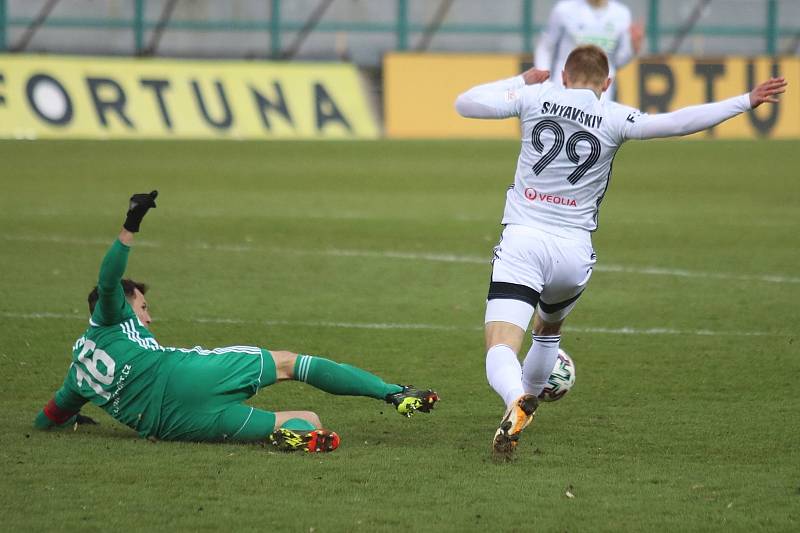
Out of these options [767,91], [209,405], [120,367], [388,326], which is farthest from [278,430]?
[388,326]

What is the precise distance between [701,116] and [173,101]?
2091cm

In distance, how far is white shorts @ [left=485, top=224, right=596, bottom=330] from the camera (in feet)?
18.4

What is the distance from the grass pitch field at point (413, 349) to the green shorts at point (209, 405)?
80 millimetres

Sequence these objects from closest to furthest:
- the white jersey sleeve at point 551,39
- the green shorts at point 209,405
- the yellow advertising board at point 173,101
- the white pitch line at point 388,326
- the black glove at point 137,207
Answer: the black glove at point 137,207 < the green shorts at point 209,405 < the white pitch line at point 388,326 < the white jersey sleeve at point 551,39 < the yellow advertising board at point 173,101

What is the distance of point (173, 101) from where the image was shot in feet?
83.7

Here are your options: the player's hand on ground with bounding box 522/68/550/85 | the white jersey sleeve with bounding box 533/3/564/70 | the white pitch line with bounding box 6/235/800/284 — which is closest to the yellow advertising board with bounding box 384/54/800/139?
the white jersey sleeve with bounding box 533/3/564/70

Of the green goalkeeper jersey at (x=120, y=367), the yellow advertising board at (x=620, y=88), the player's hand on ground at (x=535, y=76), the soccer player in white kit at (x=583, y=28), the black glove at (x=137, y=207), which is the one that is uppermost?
the player's hand on ground at (x=535, y=76)

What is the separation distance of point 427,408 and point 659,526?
143cm

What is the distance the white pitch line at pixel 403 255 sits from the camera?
10.5 metres

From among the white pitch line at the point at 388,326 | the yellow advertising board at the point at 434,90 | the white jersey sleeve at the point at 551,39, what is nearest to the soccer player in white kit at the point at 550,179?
the white pitch line at the point at 388,326

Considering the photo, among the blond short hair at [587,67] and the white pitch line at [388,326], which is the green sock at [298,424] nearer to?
the blond short hair at [587,67]

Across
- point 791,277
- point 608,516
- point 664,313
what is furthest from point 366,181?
point 608,516

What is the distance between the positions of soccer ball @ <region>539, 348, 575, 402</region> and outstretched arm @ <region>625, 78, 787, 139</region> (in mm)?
1278

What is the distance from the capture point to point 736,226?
13727 mm
